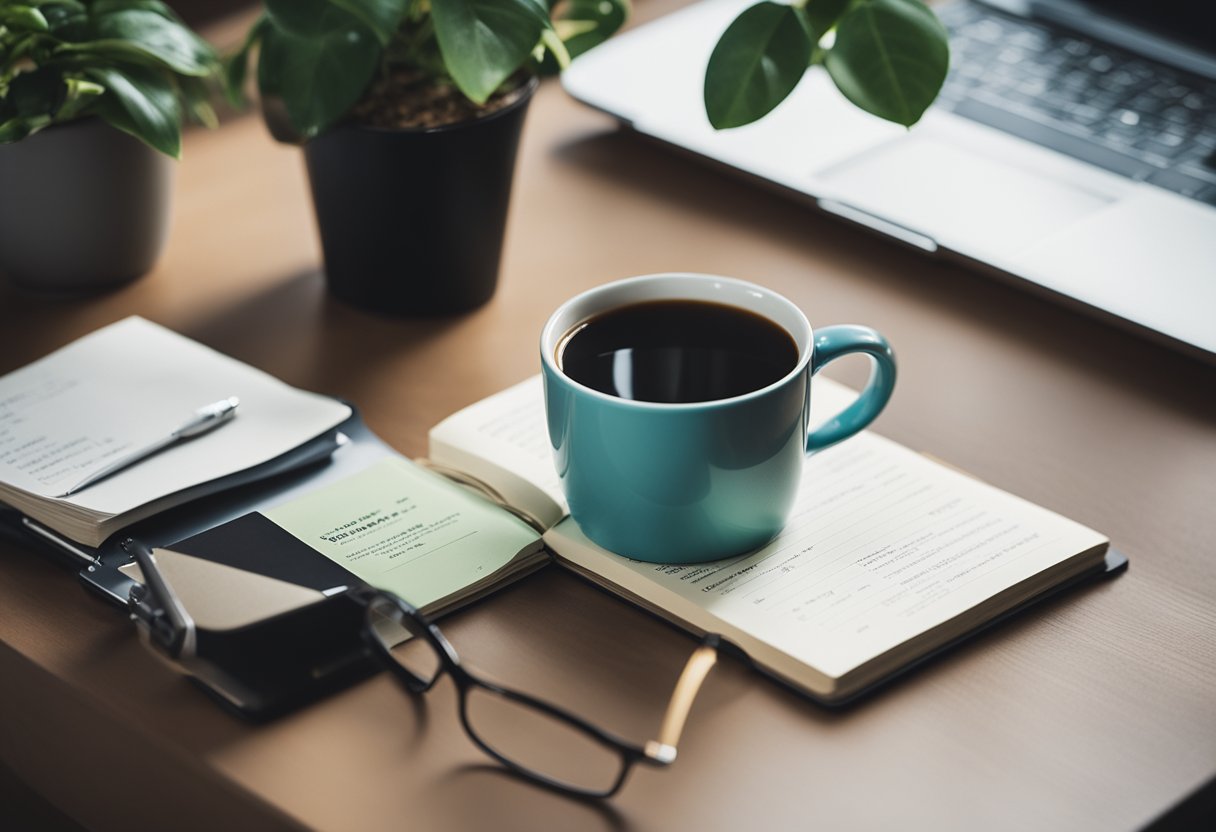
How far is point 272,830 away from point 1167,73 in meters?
0.96

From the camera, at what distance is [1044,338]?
2.77ft

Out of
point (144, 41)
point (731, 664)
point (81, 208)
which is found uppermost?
point (144, 41)

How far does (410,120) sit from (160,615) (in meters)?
0.36

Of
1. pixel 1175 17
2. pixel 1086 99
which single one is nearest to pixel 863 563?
pixel 1086 99

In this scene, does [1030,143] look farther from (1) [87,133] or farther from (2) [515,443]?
(1) [87,133]

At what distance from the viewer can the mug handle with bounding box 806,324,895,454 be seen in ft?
2.06

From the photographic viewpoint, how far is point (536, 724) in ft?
1.82

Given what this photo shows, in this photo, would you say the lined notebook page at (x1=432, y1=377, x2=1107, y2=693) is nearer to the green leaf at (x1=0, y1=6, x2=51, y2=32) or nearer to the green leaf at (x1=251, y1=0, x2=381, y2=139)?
the green leaf at (x1=251, y1=0, x2=381, y2=139)

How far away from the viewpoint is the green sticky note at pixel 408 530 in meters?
0.62

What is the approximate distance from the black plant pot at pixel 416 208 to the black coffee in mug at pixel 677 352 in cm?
20

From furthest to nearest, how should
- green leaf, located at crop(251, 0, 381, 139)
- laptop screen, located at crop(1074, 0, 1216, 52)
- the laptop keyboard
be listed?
laptop screen, located at crop(1074, 0, 1216, 52) → the laptop keyboard → green leaf, located at crop(251, 0, 381, 139)

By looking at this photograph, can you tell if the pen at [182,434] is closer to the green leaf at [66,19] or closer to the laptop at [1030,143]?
the green leaf at [66,19]

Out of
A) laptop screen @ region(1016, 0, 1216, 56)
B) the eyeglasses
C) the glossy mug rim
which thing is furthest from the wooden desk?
laptop screen @ region(1016, 0, 1216, 56)

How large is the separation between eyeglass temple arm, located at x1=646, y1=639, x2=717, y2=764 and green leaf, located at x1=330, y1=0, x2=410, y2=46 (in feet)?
1.15
